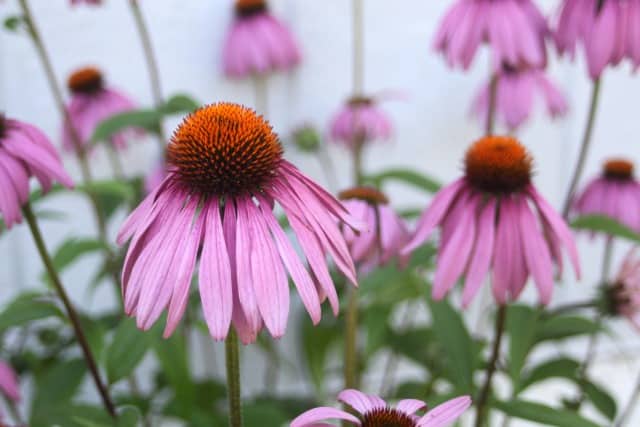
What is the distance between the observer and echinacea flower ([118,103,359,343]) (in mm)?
315

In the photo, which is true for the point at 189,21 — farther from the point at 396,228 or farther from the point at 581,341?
Result: the point at 581,341

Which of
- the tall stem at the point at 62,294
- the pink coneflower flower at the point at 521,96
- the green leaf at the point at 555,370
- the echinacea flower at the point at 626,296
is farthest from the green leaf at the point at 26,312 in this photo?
the pink coneflower flower at the point at 521,96

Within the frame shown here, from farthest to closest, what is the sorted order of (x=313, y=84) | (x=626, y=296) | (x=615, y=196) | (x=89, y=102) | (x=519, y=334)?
(x=313, y=84), (x=89, y=102), (x=615, y=196), (x=626, y=296), (x=519, y=334)

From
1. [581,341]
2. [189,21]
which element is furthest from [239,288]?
[581,341]

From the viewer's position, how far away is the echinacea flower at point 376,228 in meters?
0.59

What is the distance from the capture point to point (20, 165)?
0.47 metres

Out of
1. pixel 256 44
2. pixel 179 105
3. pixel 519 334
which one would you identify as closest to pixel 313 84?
pixel 256 44

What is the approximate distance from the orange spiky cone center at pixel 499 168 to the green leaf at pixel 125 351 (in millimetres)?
289

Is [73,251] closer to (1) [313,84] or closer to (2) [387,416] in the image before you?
(2) [387,416]

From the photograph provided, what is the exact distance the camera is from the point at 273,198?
14.7 inches

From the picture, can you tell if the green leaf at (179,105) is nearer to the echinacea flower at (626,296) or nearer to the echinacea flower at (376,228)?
the echinacea flower at (376,228)

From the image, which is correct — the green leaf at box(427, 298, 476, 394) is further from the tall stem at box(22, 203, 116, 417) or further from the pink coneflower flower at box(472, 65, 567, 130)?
the pink coneflower flower at box(472, 65, 567, 130)

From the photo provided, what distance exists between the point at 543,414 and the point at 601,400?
18cm

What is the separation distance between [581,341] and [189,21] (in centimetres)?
93
